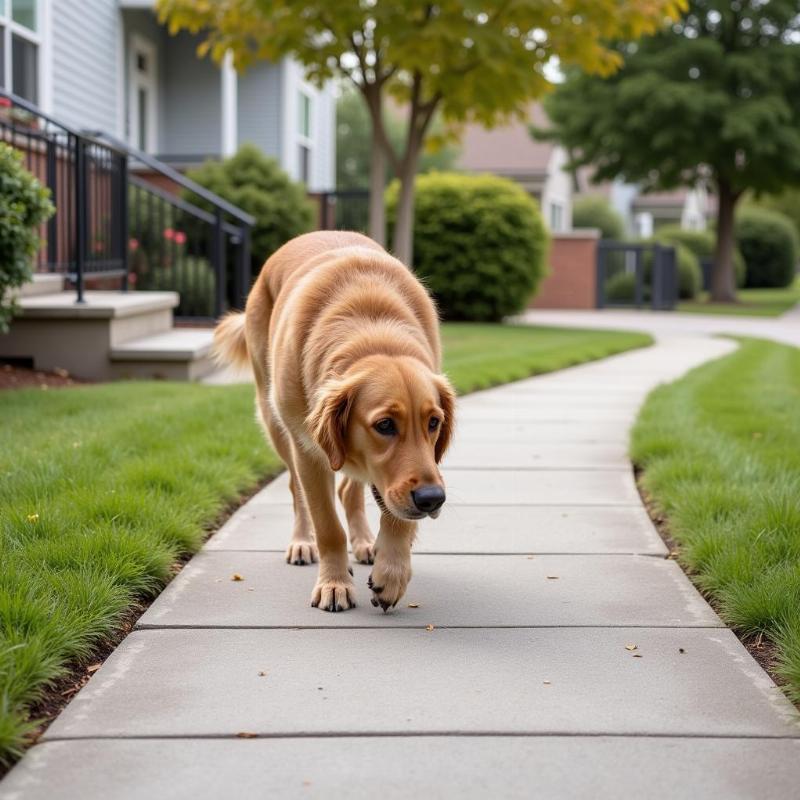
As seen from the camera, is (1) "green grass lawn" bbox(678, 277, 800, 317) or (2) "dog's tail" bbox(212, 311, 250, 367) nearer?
(2) "dog's tail" bbox(212, 311, 250, 367)

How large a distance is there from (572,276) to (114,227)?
18.2 meters

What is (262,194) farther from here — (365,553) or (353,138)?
(353,138)

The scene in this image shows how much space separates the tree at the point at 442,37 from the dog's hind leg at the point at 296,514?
6.92m

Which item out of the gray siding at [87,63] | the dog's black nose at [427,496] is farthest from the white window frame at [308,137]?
the dog's black nose at [427,496]

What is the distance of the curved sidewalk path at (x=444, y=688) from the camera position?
2457 mm

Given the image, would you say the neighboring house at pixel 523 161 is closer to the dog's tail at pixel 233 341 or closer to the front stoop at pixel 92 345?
the front stoop at pixel 92 345

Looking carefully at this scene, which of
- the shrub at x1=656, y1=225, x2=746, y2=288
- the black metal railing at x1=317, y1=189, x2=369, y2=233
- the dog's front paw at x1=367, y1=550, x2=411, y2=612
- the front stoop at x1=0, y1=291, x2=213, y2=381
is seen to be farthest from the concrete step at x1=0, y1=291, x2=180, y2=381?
the shrub at x1=656, y1=225, x2=746, y2=288

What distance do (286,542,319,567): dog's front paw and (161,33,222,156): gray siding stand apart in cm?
1689

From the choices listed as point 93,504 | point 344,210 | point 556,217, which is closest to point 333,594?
point 93,504

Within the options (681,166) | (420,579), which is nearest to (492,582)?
(420,579)

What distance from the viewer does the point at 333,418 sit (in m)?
3.41

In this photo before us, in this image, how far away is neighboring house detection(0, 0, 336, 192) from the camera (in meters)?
14.4

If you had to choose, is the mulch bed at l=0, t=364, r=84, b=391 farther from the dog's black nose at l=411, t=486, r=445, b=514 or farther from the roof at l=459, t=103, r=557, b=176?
the roof at l=459, t=103, r=557, b=176

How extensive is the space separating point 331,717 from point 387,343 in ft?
4.19
